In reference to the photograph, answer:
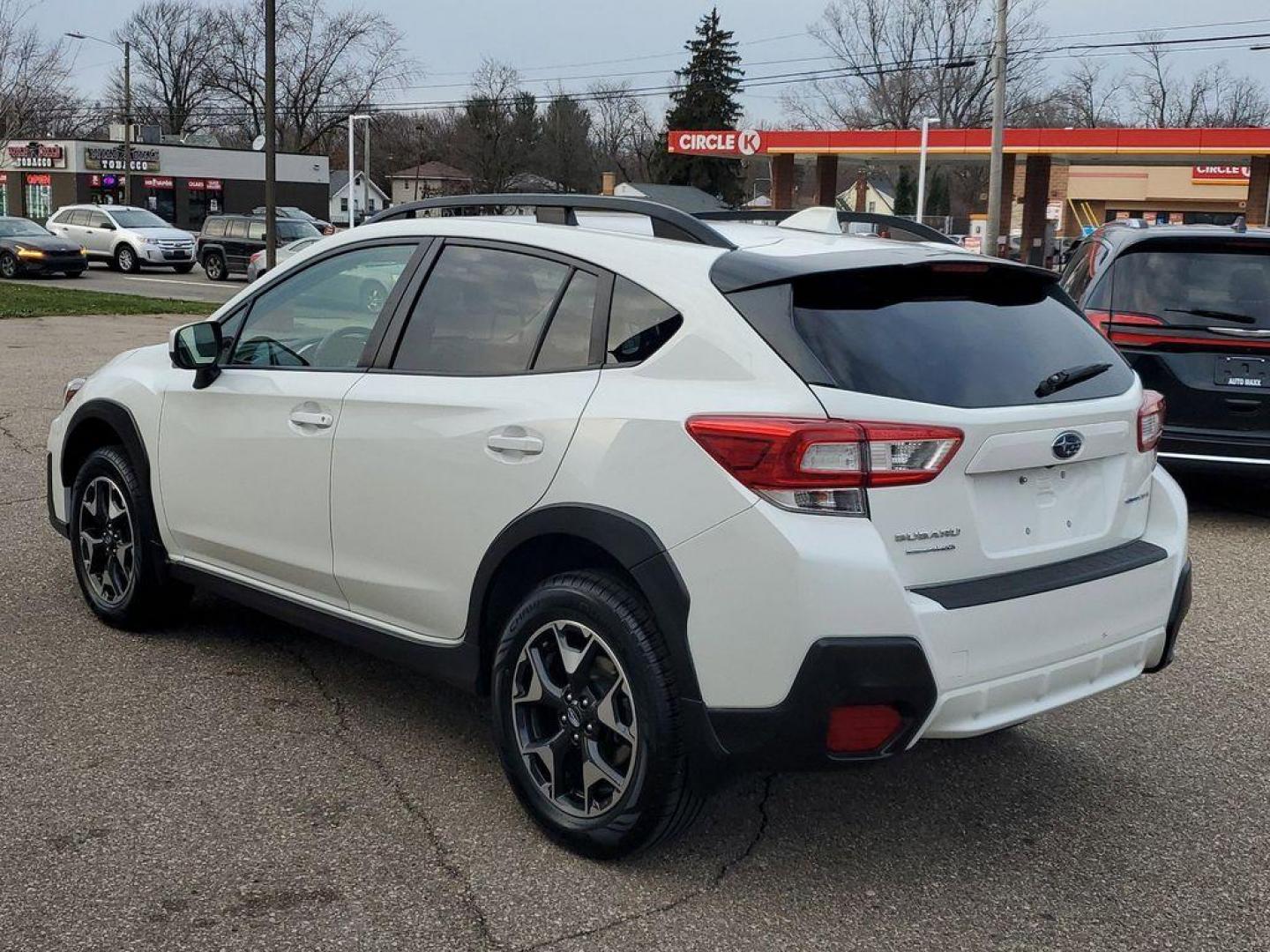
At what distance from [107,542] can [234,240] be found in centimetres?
3127

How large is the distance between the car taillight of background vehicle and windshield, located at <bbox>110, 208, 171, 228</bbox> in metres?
37.3

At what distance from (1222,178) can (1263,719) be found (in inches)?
2658

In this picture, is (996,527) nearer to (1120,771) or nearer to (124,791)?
(1120,771)

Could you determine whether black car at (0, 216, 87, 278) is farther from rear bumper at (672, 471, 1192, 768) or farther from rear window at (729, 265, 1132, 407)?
rear bumper at (672, 471, 1192, 768)

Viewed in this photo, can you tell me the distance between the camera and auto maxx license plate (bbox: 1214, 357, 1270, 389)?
24.5ft

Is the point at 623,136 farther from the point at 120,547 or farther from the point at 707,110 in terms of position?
the point at 120,547

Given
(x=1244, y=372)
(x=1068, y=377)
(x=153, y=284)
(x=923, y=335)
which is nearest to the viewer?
(x=923, y=335)

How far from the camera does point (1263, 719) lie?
15.6ft

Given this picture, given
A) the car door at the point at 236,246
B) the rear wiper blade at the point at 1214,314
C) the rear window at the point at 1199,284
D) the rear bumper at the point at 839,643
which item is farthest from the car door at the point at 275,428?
the car door at the point at 236,246

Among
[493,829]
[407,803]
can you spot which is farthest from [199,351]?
[493,829]

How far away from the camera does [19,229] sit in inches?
1320

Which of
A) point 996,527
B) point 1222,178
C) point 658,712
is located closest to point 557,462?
point 658,712

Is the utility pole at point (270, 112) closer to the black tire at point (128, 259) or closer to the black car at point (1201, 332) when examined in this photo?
the black tire at point (128, 259)

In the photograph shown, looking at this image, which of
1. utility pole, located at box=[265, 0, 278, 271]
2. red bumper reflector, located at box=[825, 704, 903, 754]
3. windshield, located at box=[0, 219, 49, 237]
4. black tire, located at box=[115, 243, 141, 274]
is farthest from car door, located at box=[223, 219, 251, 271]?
red bumper reflector, located at box=[825, 704, 903, 754]
